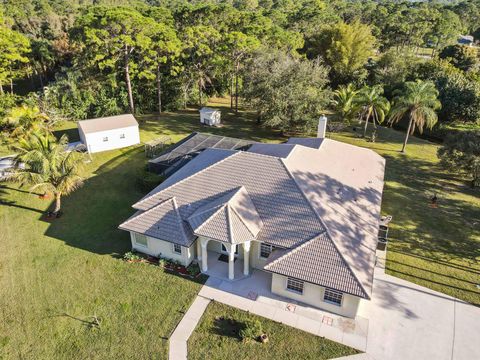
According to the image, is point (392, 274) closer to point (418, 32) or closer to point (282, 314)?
point (282, 314)

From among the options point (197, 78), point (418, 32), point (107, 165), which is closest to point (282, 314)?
point (107, 165)

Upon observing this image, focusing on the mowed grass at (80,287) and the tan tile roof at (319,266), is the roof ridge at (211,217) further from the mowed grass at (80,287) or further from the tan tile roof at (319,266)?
the tan tile roof at (319,266)

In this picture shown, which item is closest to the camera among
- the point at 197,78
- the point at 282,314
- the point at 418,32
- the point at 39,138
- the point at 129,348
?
the point at 129,348

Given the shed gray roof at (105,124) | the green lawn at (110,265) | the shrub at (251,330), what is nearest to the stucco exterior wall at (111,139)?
the shed gray roof at (105,124)

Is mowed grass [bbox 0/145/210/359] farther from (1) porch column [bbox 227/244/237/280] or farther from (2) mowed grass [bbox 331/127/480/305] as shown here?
(2) mowed grass [bbox 331/127/480/305]

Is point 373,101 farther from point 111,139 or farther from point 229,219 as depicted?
point 111,139

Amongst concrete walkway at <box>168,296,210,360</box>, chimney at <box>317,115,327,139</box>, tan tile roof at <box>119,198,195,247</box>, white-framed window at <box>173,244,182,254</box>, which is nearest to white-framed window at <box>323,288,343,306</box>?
concrete walkway at <box>168,296,210,360</box>
